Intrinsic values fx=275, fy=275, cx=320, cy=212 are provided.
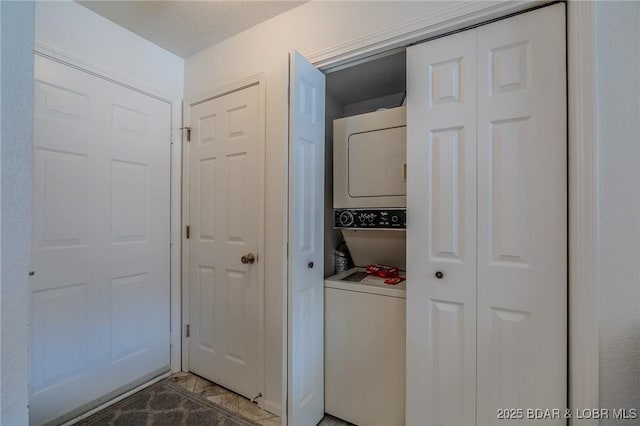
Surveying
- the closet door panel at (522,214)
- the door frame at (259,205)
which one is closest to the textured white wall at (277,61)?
the door frame at (259,205)

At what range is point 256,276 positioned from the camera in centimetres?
184

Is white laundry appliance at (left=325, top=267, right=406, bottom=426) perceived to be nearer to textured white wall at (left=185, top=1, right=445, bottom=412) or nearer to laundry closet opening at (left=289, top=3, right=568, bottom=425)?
laundry closet opening at (left=289, top=3, right=568, bottom=425)

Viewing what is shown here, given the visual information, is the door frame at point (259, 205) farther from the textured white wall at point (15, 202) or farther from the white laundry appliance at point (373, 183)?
the textured white wall at point (15, 202)

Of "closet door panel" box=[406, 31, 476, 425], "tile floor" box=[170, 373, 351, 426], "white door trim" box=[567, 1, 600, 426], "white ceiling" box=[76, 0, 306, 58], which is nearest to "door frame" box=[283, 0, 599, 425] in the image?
"white door trim" box=[567, 1, 600, 426]

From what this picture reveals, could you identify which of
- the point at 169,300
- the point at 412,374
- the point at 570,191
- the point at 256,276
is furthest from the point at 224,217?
the point at 570,191

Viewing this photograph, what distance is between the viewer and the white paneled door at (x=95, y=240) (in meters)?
1.56

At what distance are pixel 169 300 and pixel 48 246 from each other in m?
0.85

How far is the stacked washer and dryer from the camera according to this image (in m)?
1.49

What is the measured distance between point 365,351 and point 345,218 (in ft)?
2.61

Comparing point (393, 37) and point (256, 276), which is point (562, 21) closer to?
point (393, 37)

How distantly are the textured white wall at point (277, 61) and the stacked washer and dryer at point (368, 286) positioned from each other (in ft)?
1.15

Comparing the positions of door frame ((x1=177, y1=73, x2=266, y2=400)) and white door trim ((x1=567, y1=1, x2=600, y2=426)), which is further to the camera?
door frame ((x1=177, y1=73, x2=266, y2=400))

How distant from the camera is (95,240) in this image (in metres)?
1.78

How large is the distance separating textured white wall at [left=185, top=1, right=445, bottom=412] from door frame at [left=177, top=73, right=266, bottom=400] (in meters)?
0.04
